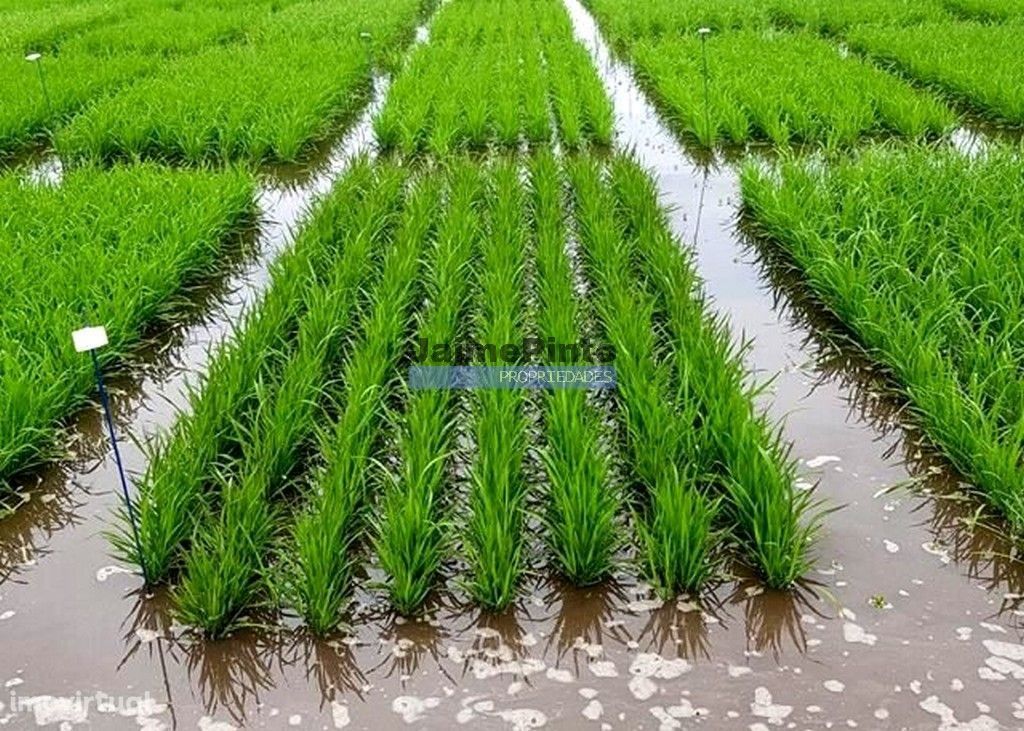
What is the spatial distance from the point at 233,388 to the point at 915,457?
7.23ft

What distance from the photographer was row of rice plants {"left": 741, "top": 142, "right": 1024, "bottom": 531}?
116 inches

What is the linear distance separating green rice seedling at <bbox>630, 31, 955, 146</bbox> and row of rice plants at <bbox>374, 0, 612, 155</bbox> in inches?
22.4

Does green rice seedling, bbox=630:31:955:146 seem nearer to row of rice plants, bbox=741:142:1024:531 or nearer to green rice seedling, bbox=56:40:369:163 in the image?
row of rice plants, bbox=741:142:1024:531

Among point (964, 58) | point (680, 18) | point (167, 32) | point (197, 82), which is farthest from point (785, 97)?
point (167, 32)

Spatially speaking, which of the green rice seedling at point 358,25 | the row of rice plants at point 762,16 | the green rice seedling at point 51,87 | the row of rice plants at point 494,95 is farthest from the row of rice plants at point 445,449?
the row of rice plants at point 762,16

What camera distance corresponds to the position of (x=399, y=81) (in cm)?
771

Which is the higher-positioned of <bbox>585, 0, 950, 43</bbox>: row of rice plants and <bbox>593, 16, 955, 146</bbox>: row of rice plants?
<bbox>585, 0, 950, 43</bbox>: row of rice plants

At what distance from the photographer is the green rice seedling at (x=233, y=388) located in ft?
8.61

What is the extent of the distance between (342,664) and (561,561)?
625 mm

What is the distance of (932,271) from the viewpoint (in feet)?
12.7

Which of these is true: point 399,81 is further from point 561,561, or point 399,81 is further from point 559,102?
point 561,561

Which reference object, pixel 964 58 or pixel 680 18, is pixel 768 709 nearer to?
pixel 964 58

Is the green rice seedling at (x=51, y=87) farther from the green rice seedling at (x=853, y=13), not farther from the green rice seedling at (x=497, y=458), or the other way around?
the green rice seedling at (x=853, y=13)

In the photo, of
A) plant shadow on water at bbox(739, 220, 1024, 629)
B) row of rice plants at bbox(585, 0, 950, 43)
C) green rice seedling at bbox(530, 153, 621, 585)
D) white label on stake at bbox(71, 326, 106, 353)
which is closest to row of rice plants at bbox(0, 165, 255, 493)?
white label on stake at bbox(71, 326, 106, 353)
